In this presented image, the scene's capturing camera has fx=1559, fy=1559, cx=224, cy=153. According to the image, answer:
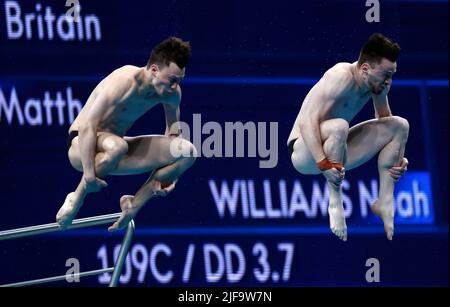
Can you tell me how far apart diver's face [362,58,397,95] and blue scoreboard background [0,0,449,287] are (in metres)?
1.02

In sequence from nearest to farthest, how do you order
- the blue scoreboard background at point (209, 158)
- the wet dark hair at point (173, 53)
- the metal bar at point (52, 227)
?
the wet dark hair at point (173, 53), the metal bar at point (52, 227), the blue scoreboard background at point (209, 158)

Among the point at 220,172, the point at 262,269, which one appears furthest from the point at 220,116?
the point at 262,269

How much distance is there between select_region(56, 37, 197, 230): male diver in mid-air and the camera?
8180 millimetres

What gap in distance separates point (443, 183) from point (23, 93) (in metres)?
2.68

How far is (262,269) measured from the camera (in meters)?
9.38

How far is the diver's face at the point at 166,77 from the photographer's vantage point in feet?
26.8

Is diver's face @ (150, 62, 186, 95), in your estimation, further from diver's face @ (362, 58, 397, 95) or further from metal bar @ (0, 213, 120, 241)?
diver's face @ (362, 58, 397, 95)

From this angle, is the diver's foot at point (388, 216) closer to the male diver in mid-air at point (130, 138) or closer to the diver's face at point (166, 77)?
the male diver in mid-air at point (130, 138)

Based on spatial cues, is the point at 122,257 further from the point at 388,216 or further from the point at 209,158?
the point at 388,216

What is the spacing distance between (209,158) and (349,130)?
3.66 ft

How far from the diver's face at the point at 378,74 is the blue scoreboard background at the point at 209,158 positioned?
40.2 inches

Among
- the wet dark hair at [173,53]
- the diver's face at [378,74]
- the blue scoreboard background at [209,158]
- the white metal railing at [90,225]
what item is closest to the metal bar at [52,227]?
the white metal railing at [90,225]

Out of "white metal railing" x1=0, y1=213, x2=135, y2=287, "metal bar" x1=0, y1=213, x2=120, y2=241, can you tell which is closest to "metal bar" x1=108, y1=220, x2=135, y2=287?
"white metal railing" x1=0, y1=213, x2=135, y2=287

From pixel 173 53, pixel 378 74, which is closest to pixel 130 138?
pixel 173 53
